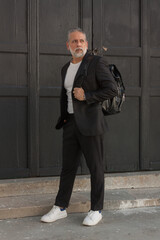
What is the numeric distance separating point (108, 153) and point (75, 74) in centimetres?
156

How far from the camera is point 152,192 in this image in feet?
15.8

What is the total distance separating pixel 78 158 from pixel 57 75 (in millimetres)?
1272

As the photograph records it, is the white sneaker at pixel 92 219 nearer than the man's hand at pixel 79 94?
No

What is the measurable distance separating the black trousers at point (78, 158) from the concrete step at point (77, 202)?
281mm

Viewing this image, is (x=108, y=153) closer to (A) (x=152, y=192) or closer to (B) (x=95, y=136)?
(A) (x=152, y=192)

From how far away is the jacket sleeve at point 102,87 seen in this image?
147 inches

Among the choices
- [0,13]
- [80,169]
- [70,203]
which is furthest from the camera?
[80,169]

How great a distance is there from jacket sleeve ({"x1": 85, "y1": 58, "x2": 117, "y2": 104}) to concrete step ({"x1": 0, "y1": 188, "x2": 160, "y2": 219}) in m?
1.26

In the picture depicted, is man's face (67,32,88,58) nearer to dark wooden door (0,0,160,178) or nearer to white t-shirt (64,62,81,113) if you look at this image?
white t-shirt (64,62,81,113)

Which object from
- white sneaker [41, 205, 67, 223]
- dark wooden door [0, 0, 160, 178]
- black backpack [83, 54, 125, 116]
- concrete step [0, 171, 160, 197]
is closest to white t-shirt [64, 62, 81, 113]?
black backpack [83, 54, 125, 116]

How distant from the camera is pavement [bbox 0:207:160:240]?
3.61m

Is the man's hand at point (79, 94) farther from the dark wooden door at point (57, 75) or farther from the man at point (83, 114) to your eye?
the dark wooden door at point (57, 75)

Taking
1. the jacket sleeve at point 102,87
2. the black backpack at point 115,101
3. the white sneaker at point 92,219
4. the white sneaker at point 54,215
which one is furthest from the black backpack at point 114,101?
the white sneaker at point 54,215

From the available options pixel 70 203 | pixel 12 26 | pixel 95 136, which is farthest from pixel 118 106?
pixel 12 26
